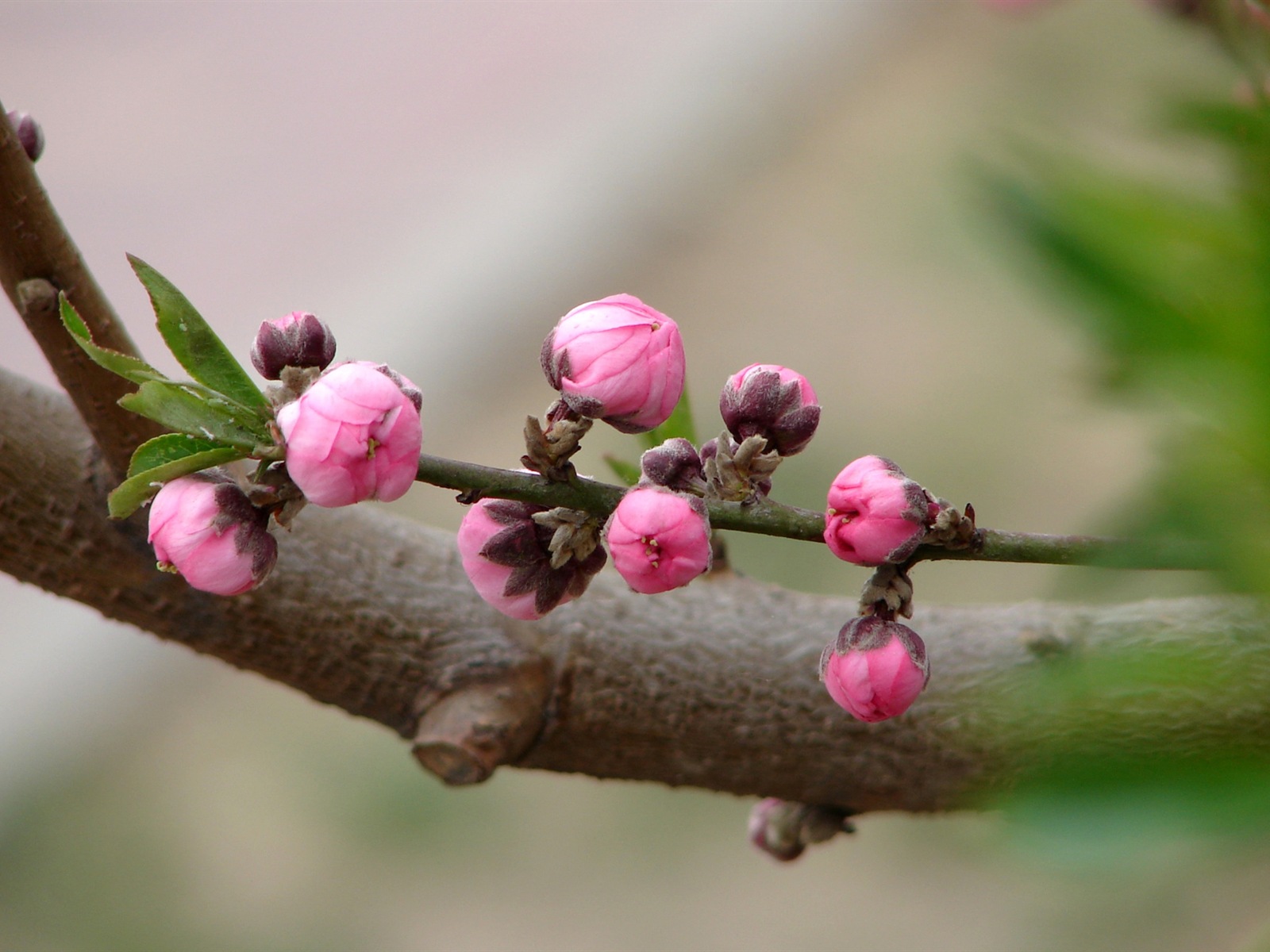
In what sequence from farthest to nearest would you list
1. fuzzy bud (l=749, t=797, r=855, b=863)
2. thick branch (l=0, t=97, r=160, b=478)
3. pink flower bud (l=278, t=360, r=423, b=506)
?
fuzzy bud (l=749, t=797, r=855, b=863), thick branch (l=0, t=97, r=160, b=478), pink flower bud (l=278, t=360, r=423, b=506)

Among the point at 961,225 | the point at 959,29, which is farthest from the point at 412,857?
the point at 959,29

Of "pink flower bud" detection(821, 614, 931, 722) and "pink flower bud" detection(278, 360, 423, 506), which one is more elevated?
"pink flower bud" detection(821, 614, 931, 722)

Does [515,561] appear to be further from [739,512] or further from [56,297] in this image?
[56,297]

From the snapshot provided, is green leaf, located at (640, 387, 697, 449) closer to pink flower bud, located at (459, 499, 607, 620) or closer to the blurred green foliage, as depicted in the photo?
pink flower bud, located at (459, 499, 607, 620)

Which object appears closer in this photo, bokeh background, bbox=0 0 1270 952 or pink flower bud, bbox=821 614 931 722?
pink flower bud, bbox=821 614 931 722

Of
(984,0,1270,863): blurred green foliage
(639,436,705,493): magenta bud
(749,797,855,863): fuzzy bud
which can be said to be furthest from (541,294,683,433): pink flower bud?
(749,797,855,863): fuzzy bud

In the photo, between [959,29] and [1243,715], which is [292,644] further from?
[959,29]
